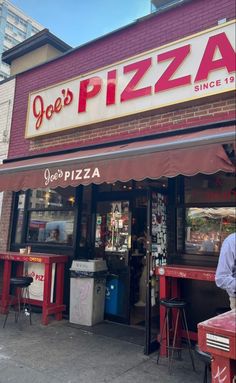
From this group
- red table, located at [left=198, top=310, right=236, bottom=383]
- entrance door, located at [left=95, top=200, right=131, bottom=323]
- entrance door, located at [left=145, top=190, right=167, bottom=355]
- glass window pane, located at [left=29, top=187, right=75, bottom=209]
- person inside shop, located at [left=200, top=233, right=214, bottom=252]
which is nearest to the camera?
red table, located at [left=198, top=310, right=236, bottom=383]

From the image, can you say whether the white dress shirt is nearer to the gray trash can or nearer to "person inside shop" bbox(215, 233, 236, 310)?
"person inside shop" bbox(215, 233, 236, 310)

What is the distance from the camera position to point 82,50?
7.18 metres

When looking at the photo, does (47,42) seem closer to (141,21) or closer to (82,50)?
(82,50)

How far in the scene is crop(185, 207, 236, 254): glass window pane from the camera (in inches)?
197

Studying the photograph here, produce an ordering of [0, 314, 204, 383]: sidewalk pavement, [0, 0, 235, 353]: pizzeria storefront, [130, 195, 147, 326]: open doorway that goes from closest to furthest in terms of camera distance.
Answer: [0, 314, 204, 383]: sidewalk pavement < [0, 0, 235, 353]: pizzeria storefront < [130, 195, 147, 326]: open doorway

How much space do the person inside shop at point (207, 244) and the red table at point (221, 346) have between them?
2805mm

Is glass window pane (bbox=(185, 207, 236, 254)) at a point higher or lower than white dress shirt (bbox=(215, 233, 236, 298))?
higher

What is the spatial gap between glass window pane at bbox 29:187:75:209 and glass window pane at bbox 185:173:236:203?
272cm

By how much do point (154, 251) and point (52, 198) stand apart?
10.6ft

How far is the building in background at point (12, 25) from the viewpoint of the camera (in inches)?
2680

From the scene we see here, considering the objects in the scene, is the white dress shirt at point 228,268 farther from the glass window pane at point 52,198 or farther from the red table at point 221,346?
the glass window pane at point 52,198

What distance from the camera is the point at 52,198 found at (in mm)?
7395

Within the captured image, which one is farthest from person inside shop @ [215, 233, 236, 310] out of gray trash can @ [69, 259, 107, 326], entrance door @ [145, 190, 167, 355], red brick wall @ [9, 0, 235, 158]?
gray trash can @ [69, 259, 107, 326]

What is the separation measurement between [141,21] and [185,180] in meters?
3.22
